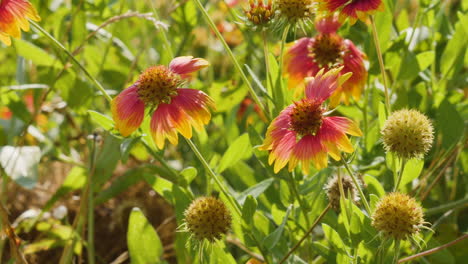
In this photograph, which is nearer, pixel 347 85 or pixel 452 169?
pixel 347 85

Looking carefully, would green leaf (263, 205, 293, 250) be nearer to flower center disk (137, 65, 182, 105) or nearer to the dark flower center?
flower center disk (137, 65, 182, 105)

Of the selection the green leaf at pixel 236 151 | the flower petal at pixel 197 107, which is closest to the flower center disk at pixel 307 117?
the flower petal at pixel 197 107

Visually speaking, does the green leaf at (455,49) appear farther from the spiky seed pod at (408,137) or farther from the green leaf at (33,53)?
the green leaf at (33,53)

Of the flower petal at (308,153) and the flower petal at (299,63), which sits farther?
the flower petal at (299,63)

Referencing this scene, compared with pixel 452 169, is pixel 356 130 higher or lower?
higher

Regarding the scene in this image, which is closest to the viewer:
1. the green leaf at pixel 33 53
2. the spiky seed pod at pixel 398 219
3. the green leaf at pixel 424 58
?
the spiky seed pod at pixel 398 219

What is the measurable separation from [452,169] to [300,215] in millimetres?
497

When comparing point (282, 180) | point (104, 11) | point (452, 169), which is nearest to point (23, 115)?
point (104, 11)

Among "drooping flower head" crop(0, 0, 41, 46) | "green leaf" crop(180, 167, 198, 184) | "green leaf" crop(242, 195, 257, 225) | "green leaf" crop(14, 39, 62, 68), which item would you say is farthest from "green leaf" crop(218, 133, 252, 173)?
"green leaf" crop(14, 39, 62, 68)

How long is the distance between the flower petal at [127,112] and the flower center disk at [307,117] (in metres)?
0.22

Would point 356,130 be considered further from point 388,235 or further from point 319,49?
point 319,49

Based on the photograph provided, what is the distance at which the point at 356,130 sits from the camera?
0.86m

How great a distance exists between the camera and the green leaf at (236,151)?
1140mm

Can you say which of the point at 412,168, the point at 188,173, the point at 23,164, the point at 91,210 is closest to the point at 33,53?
the point at 23,164
